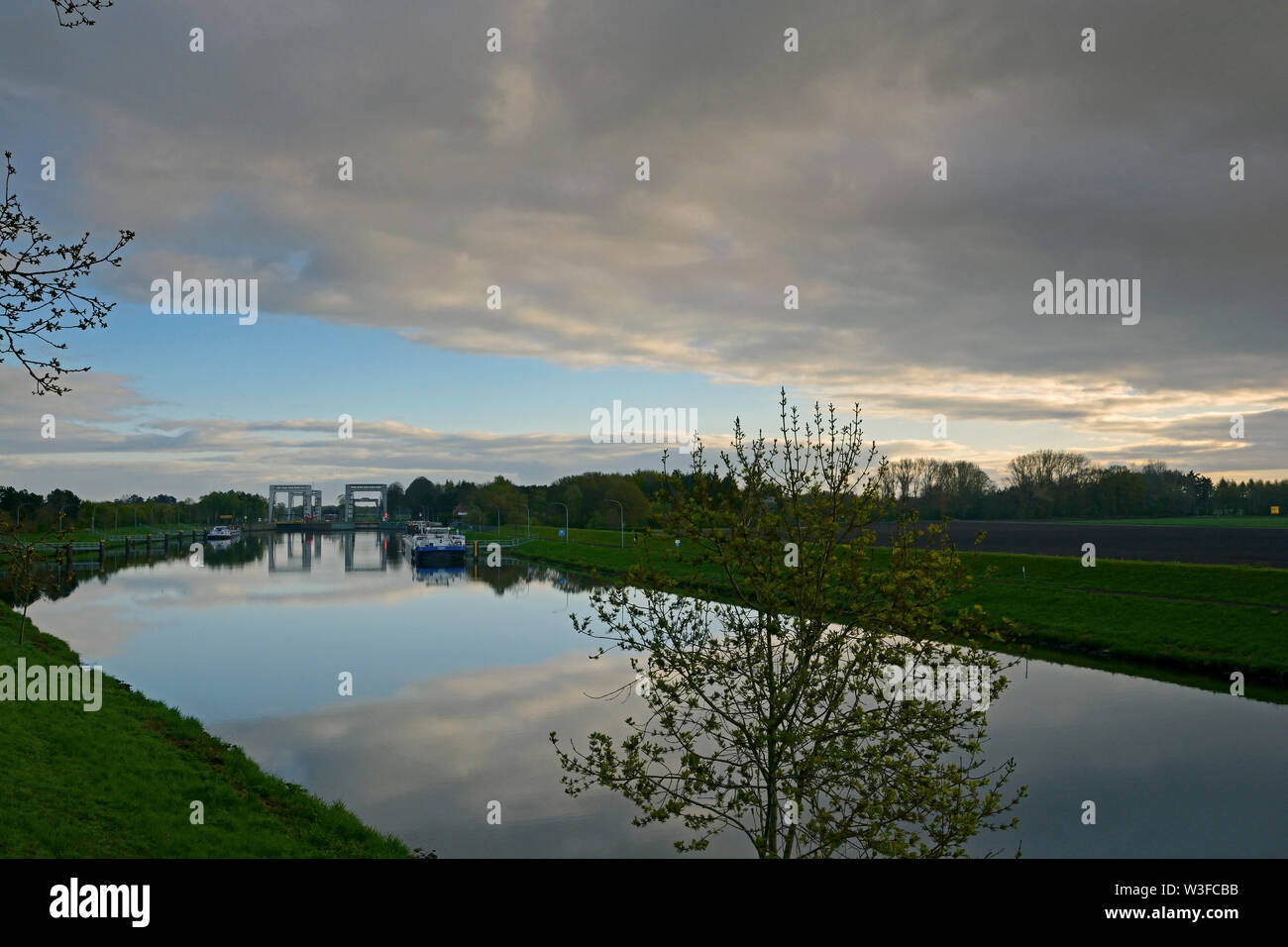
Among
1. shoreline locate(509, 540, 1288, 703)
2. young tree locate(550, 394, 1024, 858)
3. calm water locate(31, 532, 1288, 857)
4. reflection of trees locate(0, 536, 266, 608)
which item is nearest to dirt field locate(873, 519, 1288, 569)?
shoreline locate(509, 540, 1288, 703)

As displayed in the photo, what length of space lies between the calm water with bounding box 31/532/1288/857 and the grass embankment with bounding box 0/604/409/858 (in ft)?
5.22

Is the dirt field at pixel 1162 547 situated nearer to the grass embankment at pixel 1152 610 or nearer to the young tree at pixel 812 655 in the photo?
the grass embankment at pixel 1152 610

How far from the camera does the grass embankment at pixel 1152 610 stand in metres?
35.2

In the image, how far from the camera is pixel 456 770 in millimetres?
22000

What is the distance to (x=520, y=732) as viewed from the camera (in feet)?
84.4

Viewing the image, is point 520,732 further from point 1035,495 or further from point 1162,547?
point 1035,495

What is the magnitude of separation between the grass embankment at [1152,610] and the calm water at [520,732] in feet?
14.5

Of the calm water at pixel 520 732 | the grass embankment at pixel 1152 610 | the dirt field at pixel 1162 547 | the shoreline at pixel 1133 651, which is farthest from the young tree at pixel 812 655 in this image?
the dirt field at pixel 1162 547

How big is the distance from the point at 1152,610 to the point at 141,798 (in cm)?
4351

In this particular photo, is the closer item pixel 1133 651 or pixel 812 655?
pixel 812 655

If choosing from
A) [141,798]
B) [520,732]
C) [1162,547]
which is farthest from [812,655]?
[1162,547]
